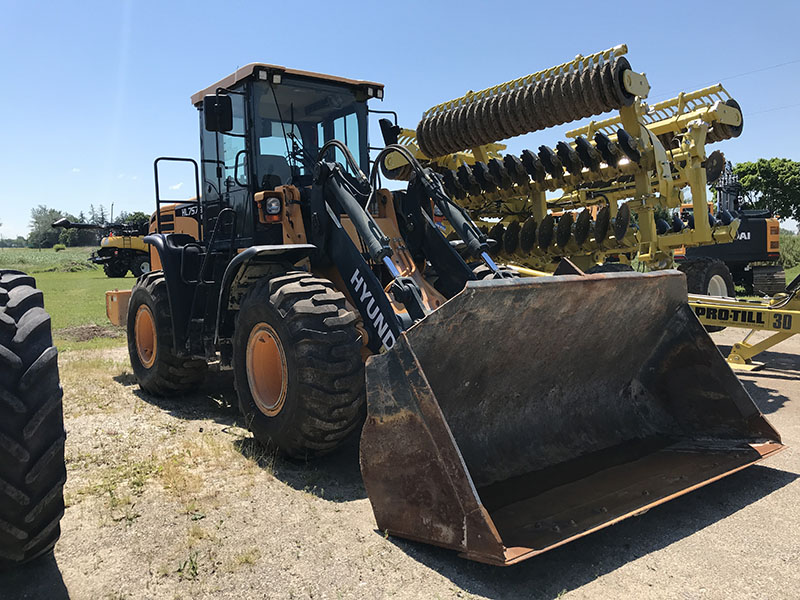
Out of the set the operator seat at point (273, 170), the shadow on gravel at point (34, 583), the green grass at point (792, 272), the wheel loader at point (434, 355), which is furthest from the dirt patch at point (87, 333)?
the green grass at point (792, 272)

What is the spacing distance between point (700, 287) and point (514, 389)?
21.3ft

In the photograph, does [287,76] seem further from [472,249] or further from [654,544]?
[654,544]

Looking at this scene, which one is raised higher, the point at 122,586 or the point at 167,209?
the point at 167,209

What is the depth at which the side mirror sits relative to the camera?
511 cm

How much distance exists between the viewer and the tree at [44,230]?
100 m

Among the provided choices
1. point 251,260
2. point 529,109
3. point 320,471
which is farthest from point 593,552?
point 529,109

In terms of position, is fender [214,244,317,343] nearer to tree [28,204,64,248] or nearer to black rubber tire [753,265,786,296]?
black rubber tire [753,265,786,296]

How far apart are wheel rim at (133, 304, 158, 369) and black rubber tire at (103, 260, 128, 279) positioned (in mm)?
22581

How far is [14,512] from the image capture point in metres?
2.59

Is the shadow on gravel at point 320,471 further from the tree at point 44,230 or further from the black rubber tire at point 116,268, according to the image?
the tree at point 44,230

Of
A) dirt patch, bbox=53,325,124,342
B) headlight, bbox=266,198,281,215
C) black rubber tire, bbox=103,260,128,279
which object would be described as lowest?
dirt patch, bbox=53,325,124,342

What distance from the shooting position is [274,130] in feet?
18.7

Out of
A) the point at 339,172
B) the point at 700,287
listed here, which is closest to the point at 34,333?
the point at 339,172

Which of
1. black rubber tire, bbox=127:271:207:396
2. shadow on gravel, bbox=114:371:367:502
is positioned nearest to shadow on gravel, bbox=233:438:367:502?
shadow on gravel, bbox=114:371:367:502
